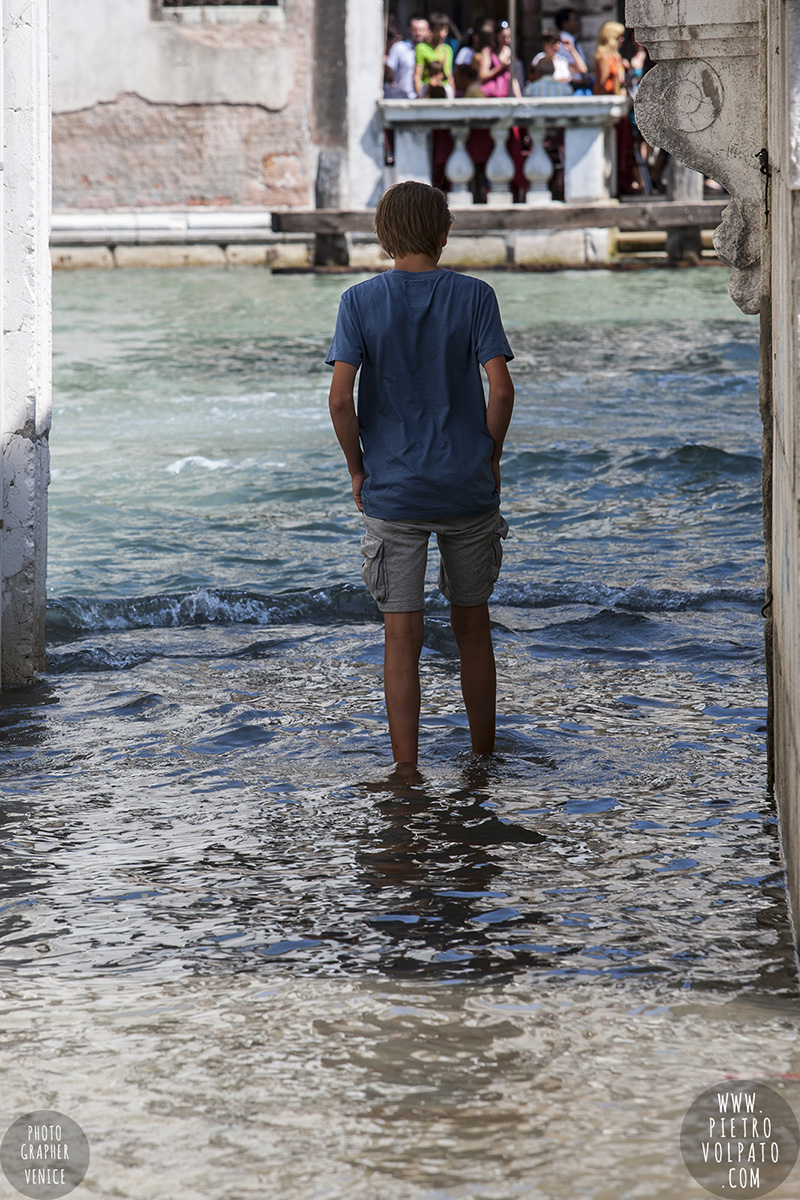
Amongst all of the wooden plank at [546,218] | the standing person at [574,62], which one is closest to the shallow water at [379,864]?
the wooden plank at [546,218]

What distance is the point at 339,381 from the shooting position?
3.81 m

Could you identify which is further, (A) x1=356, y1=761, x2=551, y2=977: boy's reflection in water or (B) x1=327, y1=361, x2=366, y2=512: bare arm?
(B) x1=327, y1=361, x2=366, y2=512: bare arm

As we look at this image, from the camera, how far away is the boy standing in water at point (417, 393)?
12.5 ft

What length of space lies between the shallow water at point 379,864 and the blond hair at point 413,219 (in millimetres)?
1350

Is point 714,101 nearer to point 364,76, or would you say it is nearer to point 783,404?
point 783,404

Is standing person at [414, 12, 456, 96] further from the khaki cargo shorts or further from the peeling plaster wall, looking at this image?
the khaki cargo shorts

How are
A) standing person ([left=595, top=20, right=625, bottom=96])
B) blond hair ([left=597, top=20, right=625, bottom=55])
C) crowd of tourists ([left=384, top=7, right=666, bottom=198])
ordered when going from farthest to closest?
crowd of tourists ([left=384, top=7, right=666, bottom=198]), standing person ([left=595, top=20, right=625, bottom=96]), blond hair ([left=597, top=20, right=625, bottom=55])

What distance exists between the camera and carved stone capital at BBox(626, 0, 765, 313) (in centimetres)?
370

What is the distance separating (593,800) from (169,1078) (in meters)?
1.64

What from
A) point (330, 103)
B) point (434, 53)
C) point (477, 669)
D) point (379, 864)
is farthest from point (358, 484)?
point (330, 103)

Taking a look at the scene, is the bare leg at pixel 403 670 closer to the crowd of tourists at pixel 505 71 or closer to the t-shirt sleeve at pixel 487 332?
the t-shirt sleeve at pixel 487 332

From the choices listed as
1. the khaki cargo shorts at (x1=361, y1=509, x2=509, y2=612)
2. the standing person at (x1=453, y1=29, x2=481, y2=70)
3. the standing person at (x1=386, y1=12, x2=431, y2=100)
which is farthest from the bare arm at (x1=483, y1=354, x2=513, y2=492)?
the standing person at (x1=386, y1=12, x2=431, y2=100)

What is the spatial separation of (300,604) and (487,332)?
7.80ft

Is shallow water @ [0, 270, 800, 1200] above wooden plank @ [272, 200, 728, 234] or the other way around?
the other way around
